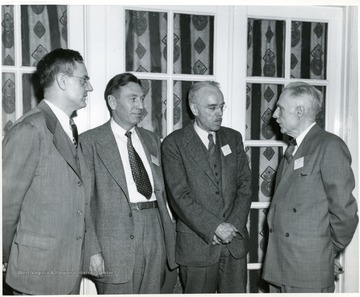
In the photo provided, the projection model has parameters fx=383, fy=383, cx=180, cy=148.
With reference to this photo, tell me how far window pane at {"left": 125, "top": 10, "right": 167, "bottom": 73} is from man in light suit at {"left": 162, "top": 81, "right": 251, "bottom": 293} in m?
0.46

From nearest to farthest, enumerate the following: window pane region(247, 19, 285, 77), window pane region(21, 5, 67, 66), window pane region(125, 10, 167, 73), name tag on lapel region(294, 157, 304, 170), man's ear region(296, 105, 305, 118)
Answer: name tag on lapel region(294, 157, 304, 170), man's ear region(296, 105, 305, 118), window pane region(21, 5, 67, 66), window pane region(125, 10, 167, 73), window pane region(247, 19, 285, 77)

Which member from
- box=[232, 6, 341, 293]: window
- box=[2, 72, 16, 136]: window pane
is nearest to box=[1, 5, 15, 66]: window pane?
box=[2, 72, 16, 136]: window pane

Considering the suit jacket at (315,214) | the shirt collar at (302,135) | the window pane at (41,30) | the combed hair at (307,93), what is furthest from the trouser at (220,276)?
the window pane at (41,30)

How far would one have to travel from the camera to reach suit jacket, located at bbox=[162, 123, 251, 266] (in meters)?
2.51

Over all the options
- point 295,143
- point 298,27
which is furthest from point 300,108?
point 298,27

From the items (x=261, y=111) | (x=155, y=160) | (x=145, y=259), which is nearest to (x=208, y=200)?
(x=155, y=160)

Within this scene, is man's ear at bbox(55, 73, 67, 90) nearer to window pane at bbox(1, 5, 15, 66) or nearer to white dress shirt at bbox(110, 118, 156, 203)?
white dress shirt at bbox(110, 118, 156, 203)

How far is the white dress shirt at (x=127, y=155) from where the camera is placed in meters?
2.50

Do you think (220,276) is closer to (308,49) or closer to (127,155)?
(127,155)

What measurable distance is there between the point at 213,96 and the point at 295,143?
64 cm

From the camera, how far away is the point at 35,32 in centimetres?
278

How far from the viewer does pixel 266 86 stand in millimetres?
3127

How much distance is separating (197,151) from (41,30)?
144 centimetres

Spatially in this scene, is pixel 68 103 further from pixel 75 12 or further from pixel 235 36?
pixel 235 36
